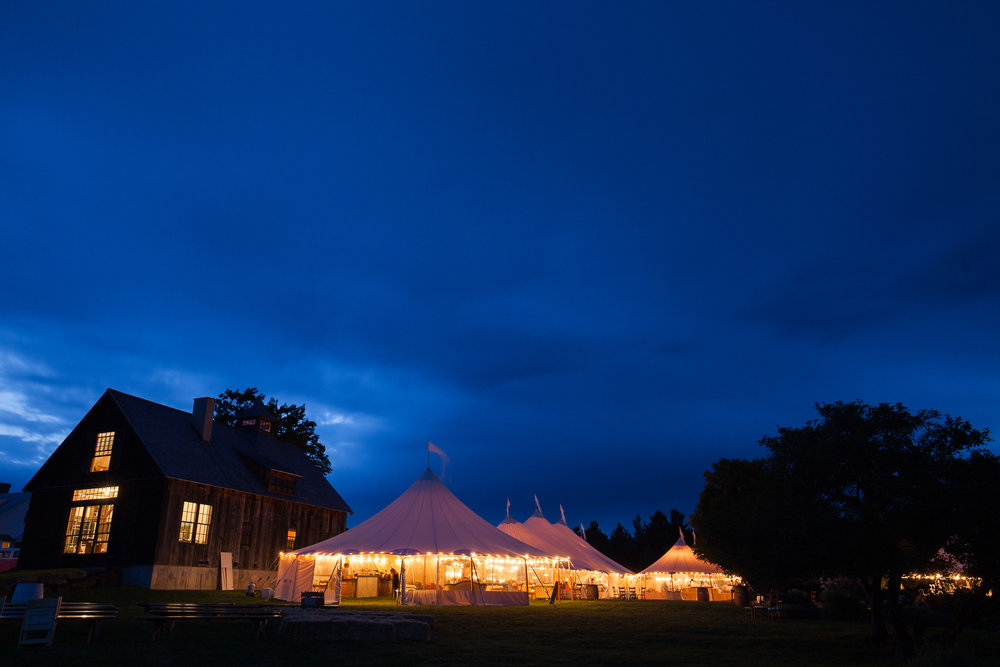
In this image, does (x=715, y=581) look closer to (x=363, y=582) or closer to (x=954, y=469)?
(x=363, y=582)

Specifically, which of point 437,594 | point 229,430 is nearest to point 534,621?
point 437,594

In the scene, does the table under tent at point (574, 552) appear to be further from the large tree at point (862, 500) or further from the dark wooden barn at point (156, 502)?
the large tree at point (862, 500)

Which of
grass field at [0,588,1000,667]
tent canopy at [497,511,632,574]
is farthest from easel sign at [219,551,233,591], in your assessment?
tent canopy at [497,511,632,574]

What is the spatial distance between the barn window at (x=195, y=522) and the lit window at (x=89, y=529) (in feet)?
8.75

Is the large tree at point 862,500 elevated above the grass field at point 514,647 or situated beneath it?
elevated above

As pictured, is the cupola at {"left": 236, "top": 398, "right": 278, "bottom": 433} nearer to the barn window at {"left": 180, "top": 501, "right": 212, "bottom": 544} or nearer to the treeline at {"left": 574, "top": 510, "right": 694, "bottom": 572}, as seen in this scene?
the barn window at {"left": 180, "top": 501, "right": 212, "bottom": 544}

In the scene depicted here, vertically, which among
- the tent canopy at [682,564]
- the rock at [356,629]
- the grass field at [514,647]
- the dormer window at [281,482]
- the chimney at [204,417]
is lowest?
the grass field at [514,647]

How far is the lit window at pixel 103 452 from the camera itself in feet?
83.7

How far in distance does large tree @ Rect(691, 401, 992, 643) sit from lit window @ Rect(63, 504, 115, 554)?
22906 mm

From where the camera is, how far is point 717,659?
386 inches

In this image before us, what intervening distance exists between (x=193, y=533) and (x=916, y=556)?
23650 mm

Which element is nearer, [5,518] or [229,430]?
[229,430]

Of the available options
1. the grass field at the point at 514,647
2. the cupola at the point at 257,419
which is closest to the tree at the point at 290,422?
the cupola at the point at 257,419

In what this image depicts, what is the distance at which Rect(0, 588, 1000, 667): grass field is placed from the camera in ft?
29.6
